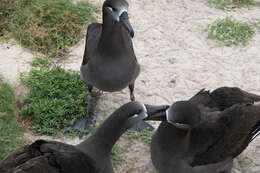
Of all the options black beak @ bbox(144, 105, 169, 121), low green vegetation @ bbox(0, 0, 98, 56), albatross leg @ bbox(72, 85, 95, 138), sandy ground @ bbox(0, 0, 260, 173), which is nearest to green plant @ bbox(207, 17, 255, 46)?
sandy ground @ bbox(0, 0, 260, 173)

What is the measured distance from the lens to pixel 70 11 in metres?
6.81

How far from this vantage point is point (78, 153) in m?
3.41

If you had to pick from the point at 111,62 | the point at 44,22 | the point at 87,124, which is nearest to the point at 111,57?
the point at 111,62

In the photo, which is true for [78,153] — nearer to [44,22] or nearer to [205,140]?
[205,140]

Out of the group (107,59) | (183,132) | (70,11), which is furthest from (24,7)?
(183,132)

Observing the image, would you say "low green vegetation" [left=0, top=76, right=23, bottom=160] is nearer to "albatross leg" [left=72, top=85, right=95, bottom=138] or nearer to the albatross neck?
"albatross leg" [left=72, top=85, right=95, bottom=138]

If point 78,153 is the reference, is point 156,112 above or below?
above

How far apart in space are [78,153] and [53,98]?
1.87 m

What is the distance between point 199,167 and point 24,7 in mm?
4592

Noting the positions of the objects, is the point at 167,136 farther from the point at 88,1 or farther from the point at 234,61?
the point at 88,1

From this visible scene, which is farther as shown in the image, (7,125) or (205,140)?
(7,125)

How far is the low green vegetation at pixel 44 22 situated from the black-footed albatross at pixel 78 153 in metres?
2.98

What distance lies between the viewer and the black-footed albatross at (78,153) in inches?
127

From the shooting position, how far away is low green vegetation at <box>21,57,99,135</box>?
4.82 metres
